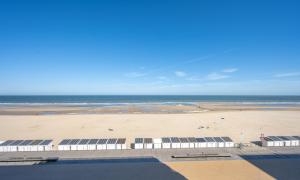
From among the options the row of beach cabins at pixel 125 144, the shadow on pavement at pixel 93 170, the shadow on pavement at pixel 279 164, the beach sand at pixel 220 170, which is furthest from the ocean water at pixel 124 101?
the shadow on pavement at pixel 279 164

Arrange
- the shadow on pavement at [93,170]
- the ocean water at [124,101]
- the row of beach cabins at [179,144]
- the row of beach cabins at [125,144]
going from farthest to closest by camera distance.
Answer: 1. the ocean water at [124,101]
2. the row of beach cabins at [179,144]
3. the row of beach cabins at [125,144]
4. the shadow on pavement at [93,170]

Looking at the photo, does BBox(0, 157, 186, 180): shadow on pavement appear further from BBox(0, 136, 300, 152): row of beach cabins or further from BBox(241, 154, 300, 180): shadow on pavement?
BBox(241, 154, 300, 180): shadow on pavement

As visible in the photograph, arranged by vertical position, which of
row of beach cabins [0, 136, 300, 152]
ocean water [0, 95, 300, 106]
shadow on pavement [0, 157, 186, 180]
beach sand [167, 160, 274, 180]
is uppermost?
ocean water [0, 95, 300, 106]

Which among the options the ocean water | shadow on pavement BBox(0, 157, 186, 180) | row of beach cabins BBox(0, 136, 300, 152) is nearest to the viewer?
shadow on pavement BBox(0, 157, 186, 180)

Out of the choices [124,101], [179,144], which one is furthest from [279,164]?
[124,101]

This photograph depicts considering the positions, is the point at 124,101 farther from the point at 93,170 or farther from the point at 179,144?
the point at 93,170

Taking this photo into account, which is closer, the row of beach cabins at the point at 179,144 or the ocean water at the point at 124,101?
the row of beach cabins at the point at 179,144

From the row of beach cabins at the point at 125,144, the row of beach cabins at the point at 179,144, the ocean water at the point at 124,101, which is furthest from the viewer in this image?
the ocean water at the point at 124,101

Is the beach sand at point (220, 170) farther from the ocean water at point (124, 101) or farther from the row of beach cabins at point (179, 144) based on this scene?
the ocean water at point (124, 101)

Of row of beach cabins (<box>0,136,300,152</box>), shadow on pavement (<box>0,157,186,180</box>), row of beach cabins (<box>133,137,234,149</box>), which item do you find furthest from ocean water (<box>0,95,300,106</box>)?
shadow on pavement (<box>0,157,186,180</box>)

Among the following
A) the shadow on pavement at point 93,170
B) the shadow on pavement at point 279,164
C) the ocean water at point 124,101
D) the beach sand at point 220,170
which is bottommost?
the shadow on pavement at point 93,170

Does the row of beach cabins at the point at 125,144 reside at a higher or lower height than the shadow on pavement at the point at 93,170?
higher
